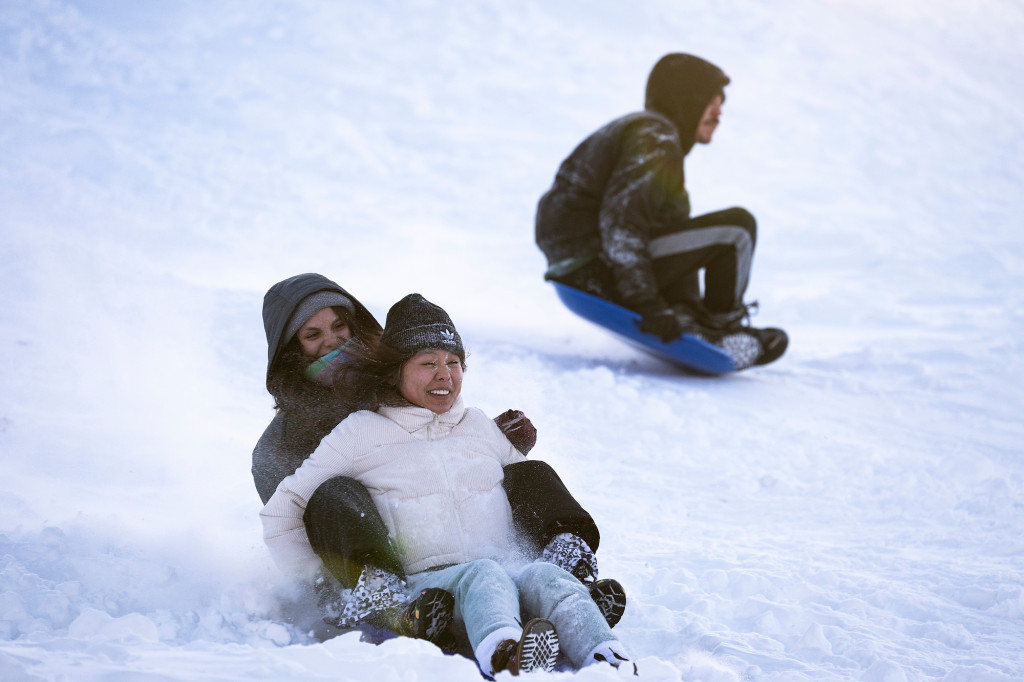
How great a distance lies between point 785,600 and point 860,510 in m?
1.10

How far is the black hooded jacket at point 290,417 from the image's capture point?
2619mm

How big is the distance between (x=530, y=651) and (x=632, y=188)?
3.36 meters

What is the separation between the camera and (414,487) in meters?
2.39

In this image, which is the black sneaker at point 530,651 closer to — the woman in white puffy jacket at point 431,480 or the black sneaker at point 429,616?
the woman in white puffy jacket at point 431,480

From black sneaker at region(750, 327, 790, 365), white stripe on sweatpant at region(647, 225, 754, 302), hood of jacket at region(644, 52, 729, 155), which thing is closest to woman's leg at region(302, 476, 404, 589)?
white stripe on sweatpant at region(647, 225, 754, 302)

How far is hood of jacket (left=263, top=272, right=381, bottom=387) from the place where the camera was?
2.73 meters

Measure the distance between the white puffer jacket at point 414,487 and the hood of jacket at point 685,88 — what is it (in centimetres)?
325

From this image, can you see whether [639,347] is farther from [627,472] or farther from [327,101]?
[327,101]

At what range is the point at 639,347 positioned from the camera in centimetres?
537

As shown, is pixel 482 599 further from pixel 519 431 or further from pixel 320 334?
pixel 320 334

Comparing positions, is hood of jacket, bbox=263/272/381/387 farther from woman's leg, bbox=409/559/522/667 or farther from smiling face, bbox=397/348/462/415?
woman's leg, bbox=409/559/522/667

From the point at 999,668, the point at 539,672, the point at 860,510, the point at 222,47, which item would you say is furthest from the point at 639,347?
the point at 222,47

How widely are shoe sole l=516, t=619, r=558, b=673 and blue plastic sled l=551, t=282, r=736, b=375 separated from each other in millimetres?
3143

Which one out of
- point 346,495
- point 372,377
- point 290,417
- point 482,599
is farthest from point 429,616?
point 290,417
